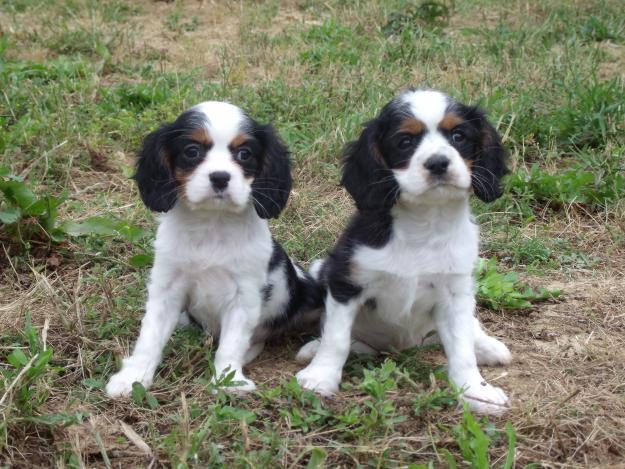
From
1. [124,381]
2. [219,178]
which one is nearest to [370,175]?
[219,178]

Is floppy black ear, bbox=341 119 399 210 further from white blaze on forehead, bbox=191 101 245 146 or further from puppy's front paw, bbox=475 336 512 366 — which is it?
puppy's front paw, bbox=475 336 512 366

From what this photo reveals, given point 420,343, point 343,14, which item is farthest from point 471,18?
point 420,343

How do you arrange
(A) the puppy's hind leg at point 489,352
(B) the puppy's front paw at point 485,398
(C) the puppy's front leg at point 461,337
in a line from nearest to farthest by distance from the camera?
(B) the puppy's front paw at point 485,398
(C) the puppy's front leg at point 461,337
(A) the puppy's hind leg at point 489,352

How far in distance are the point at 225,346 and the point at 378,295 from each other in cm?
79

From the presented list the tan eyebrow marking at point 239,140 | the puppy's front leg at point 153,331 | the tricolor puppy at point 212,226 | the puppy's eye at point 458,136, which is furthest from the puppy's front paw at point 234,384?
the puppy's eye at point 458,136

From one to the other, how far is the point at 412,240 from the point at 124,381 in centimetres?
151

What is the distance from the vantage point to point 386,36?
964 centimetres

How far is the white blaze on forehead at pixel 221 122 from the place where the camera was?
13.8 feet

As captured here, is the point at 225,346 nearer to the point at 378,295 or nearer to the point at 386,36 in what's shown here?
the point at 378,295

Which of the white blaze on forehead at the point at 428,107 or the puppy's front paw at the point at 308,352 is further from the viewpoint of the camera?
the puppy's front paw at the point at 308,352

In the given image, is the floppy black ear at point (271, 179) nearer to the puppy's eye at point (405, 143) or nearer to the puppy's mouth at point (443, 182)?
the puppy's eye at point (405, 143)

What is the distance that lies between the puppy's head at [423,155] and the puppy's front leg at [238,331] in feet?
2.44

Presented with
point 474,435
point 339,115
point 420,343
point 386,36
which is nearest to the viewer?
point 474,435

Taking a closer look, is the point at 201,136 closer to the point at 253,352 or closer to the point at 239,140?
the point at 239,140
